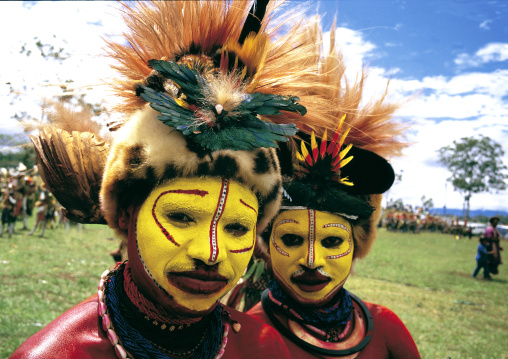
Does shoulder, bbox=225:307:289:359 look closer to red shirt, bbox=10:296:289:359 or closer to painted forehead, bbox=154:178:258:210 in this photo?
red shirt, bbox=10:296:289:359

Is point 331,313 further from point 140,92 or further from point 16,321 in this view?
point 16,321

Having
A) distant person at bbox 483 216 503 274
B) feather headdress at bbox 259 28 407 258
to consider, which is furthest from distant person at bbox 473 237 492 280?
feather headdress at bbox 259 28 407 258

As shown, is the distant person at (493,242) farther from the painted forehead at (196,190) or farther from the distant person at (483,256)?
the painted forehead at (196,190)

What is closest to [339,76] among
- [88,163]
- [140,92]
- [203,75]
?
[203,75]

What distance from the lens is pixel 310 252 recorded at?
7.47 ft

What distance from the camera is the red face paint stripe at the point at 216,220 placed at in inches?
60.1

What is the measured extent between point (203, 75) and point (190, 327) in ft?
3.66

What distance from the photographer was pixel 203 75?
172cm

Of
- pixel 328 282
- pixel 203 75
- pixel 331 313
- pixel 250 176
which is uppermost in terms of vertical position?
pixel 203 75

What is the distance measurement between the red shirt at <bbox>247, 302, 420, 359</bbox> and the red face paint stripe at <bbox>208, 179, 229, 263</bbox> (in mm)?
1102

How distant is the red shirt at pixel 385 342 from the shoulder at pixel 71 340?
115cm

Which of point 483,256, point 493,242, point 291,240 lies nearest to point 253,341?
point 291,240

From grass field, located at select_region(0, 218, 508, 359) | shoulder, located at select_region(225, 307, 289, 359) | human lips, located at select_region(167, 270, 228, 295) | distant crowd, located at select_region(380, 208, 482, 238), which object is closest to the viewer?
human lips, located at select_region(167, 270, 228, 295)

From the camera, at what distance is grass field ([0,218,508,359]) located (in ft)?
20.7
